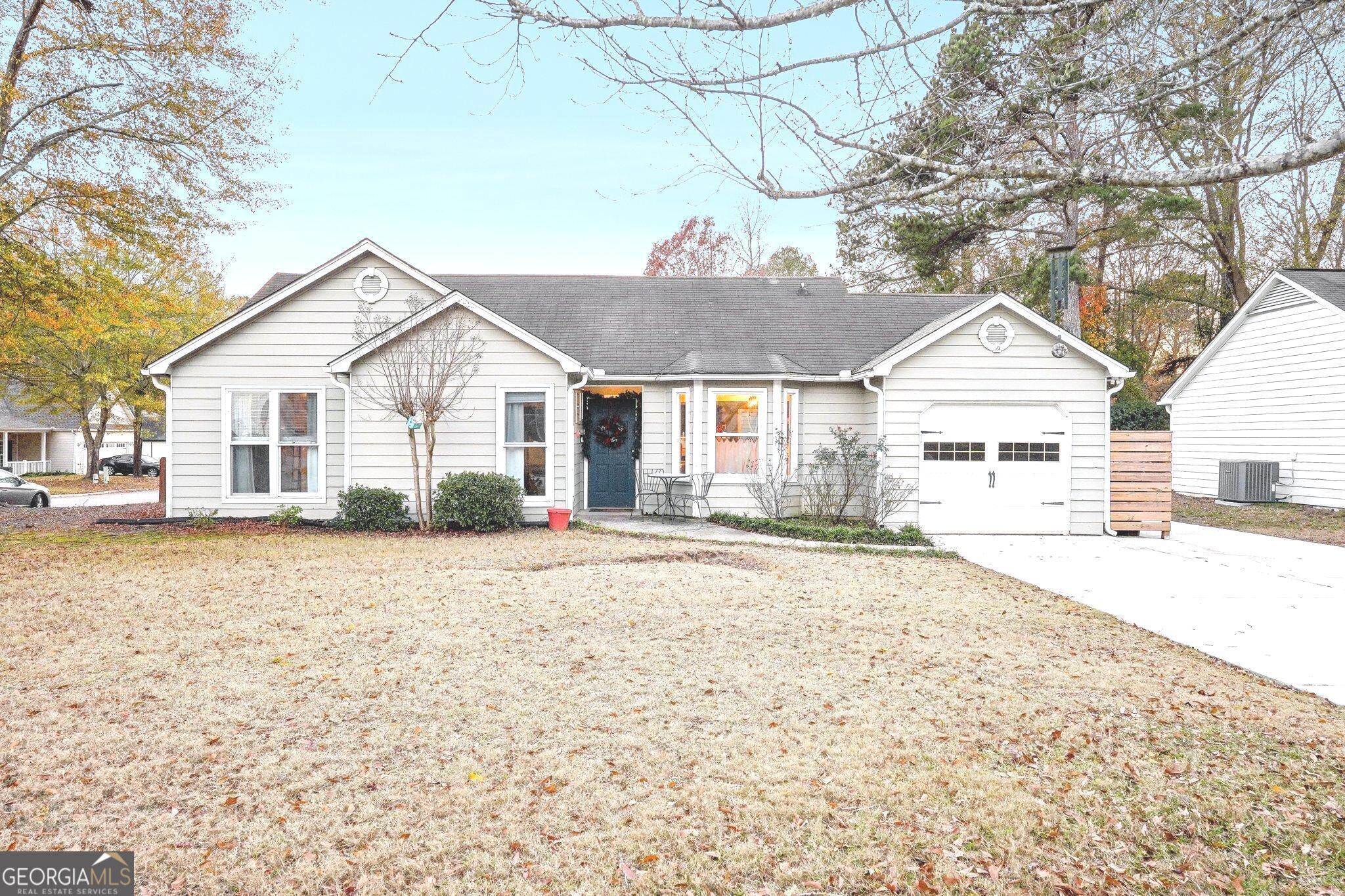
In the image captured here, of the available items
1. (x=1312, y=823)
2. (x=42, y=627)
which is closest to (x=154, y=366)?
(x=42, y=627)

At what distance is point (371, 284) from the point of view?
13.1m

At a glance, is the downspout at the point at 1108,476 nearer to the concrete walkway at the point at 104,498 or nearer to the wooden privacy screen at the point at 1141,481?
the wooden privacy screen at the point at 1141,481

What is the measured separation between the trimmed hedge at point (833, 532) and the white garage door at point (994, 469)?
0.84 m

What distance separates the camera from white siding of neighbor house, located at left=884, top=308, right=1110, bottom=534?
12.6 metres

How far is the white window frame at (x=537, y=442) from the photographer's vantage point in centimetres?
1291

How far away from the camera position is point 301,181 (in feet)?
53.3

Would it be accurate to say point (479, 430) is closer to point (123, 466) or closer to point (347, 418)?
point (347, 418)

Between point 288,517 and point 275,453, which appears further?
point 275,453

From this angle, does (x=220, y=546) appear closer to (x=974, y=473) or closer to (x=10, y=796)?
(x=10, y=796)

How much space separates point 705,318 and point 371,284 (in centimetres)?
677

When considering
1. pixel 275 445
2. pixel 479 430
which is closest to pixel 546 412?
pixel 479 430

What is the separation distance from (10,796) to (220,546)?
7.95 meters

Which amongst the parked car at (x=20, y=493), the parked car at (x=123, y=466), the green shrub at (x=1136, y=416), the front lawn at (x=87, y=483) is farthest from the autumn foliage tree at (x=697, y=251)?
the parked car at (x=123, y=466)

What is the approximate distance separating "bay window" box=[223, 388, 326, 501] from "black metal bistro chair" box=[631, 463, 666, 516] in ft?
18.7
